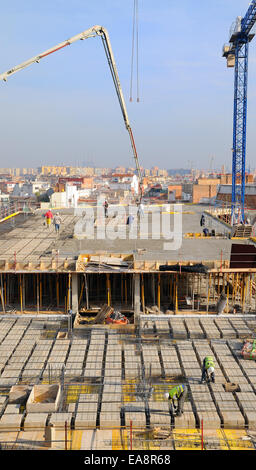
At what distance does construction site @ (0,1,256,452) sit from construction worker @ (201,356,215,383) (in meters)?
0.11

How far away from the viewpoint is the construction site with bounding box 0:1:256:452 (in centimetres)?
837

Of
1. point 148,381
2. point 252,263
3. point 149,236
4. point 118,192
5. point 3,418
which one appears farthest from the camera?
point 118,192

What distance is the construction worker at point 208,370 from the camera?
977 centimetres

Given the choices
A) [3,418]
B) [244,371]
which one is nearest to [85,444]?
[3,418]

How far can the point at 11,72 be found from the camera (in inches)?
787

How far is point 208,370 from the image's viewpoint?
32.3 feet

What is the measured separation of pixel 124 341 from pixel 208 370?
130 inches

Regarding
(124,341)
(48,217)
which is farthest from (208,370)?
(48,217)

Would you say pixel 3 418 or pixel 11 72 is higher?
pixel 11 72

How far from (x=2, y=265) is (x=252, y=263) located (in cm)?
872

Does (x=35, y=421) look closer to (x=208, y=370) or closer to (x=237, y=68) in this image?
(x=208, y=370)


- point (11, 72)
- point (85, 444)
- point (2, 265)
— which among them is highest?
point (11, 72)

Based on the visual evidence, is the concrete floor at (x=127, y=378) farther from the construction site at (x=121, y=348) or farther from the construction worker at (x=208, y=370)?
the construction worker at (x=208, y=370)
